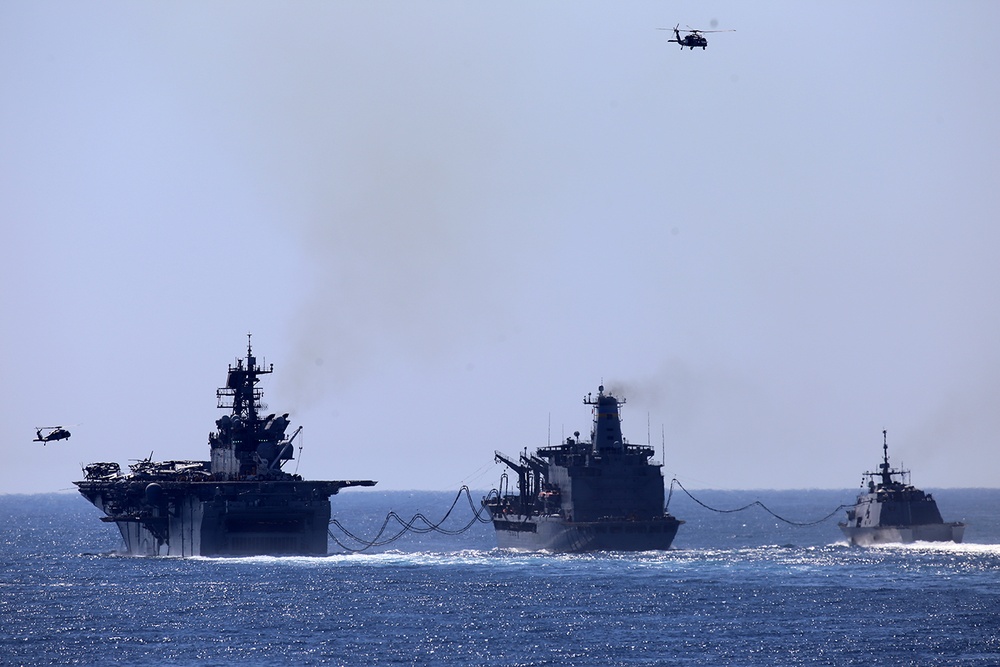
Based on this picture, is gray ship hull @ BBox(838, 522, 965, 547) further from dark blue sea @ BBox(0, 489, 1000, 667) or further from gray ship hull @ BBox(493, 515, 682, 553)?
gray ship hull @ BBox(493, 515, 682, 553)

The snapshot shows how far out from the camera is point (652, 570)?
93.6 meters

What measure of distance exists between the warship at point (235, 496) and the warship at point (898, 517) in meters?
41.9

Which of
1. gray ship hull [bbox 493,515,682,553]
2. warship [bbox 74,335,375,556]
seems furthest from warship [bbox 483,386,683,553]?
warship [bbox 74,335,375,556]

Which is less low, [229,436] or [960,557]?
[229,436]

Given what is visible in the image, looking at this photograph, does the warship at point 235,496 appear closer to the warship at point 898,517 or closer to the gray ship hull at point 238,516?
the gray ship hull at point 238,516

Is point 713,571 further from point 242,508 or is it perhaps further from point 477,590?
point 242,508

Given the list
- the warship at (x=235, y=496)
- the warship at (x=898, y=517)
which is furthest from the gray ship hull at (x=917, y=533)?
Result: the warship at (x=235, y=496)

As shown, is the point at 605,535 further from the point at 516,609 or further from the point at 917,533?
the point at 516,609

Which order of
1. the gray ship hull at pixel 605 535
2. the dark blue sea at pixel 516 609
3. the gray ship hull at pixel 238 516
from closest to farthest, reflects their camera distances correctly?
the dark blue sea at pixel 516 609 → the gray ship hull at pixel 238 516 → the gray ship hull at pixel 605 535

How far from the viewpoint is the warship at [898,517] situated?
11562cm

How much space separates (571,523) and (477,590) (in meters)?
22.7

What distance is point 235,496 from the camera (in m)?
99.1

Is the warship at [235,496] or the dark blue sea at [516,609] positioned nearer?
the dark blue sea at [516,609]

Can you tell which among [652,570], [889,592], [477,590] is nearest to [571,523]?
[652,570]
